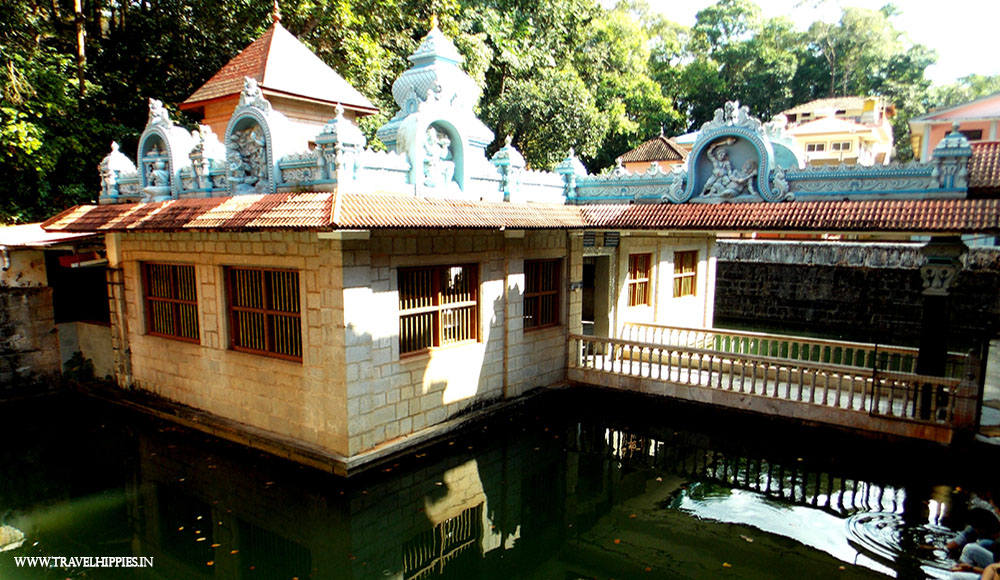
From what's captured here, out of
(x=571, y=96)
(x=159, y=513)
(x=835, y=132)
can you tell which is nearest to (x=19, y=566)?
(x=159, y=513)

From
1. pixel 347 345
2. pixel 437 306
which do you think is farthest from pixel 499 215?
pixel 347 345

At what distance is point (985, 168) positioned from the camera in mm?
8422

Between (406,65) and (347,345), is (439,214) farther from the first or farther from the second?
(406,65)

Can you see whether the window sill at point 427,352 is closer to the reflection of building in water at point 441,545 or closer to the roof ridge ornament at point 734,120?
the reflection of building in water at point 441,545

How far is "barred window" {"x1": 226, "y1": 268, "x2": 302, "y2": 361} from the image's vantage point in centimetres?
882

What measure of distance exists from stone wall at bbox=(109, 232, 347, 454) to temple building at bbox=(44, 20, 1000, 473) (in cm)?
4

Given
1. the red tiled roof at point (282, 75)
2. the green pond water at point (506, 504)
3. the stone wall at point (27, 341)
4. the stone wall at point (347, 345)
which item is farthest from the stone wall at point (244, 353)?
the red tiled roof at point (282, 75)

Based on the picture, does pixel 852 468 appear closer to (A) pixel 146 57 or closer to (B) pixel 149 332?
(B) pixel 149 332

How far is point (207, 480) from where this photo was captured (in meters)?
8.31

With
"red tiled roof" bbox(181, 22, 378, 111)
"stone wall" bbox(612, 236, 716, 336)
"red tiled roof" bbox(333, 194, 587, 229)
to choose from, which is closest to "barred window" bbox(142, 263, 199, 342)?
"red tiled roof" bbox(181, 22, 378, 111)

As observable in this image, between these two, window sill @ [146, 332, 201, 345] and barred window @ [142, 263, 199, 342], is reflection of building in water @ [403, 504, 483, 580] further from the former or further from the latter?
barred window @ [142, 263, 199, 342]

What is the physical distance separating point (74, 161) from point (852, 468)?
18.1 meters

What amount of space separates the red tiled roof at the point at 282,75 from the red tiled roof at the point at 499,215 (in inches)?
109

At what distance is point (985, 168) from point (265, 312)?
10.4 m
